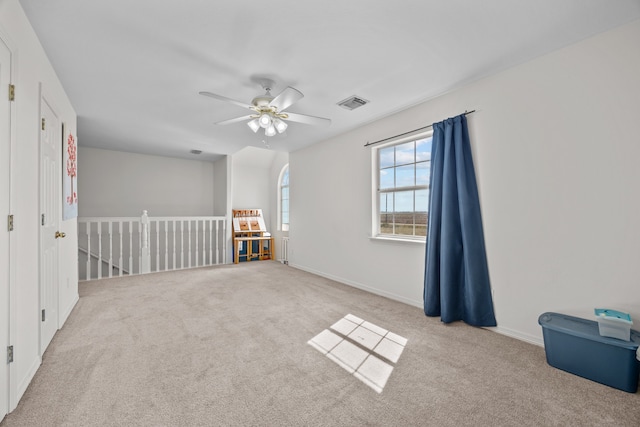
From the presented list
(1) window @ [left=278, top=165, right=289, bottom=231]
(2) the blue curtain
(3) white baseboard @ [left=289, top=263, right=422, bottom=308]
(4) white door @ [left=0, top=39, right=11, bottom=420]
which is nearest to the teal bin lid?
(2) the blue curtain

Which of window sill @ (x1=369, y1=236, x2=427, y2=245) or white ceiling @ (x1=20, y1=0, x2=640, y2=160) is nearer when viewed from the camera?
white ceiling @ (x1=20, y1=0, x2=640, y2=160)

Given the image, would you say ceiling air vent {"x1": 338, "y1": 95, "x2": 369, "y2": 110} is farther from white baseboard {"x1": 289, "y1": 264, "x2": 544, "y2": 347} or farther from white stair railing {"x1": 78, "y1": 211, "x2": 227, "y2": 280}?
white stair railing {"x1": 78, "y1": 211, "x2": 227, "y2": 280}

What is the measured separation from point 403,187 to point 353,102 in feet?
4.11

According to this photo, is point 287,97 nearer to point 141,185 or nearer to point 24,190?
point 24,190

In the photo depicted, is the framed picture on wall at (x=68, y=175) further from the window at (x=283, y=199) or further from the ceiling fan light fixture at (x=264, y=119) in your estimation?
the window at (x=283, y=199)

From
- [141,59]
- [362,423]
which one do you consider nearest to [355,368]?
[362,423]

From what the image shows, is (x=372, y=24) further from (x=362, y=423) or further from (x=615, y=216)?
(x=362, y=423)

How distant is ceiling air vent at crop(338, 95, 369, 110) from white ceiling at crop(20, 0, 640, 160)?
0.08 meters

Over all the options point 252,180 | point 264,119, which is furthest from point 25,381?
point 252,180

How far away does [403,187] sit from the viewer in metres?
3.58

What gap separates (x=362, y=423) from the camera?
1.45 meters

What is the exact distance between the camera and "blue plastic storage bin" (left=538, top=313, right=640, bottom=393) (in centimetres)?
170

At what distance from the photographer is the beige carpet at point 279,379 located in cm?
149

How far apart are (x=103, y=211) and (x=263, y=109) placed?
510cm
